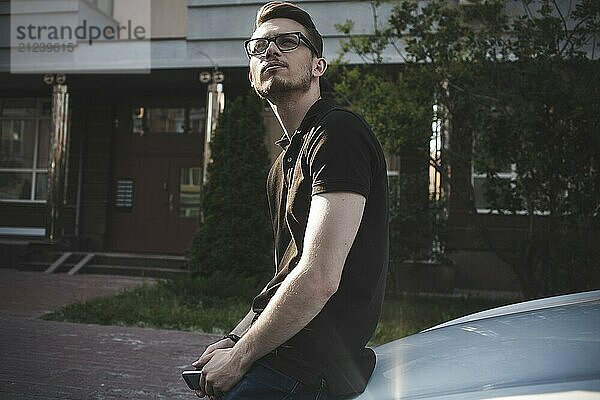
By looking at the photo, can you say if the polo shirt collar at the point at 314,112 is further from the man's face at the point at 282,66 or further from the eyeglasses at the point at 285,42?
the eyeglasses at the point at 285,42

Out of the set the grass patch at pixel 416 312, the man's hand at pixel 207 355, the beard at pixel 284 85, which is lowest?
the grass patch at pixel 416 312

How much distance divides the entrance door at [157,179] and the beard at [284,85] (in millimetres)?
12982

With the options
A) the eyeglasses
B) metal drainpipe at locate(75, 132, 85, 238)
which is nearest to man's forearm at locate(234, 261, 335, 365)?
the eyeglasses

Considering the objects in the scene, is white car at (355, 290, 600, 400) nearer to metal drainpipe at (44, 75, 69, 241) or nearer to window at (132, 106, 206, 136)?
metal drainpipe at (44, 75, 69, 241)

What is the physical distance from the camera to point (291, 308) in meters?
1.71

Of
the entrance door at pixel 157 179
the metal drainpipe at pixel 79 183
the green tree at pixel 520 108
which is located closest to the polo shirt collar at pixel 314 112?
the green tree at pixel 520 108

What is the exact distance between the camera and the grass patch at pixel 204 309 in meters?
7.98

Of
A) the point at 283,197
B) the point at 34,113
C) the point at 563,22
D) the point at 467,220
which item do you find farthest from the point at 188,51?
the point at 283,197

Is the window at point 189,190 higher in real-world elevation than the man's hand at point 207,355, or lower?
higher

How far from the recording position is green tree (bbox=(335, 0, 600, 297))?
8.07 meters

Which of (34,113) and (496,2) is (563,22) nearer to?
(496,2)

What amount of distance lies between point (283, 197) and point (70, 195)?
14.5 metres

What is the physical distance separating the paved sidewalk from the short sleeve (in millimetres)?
3868

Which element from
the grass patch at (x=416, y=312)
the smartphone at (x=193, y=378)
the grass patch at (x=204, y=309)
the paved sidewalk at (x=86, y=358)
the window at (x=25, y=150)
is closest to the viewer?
the smartphone at (x=193, y=378)
